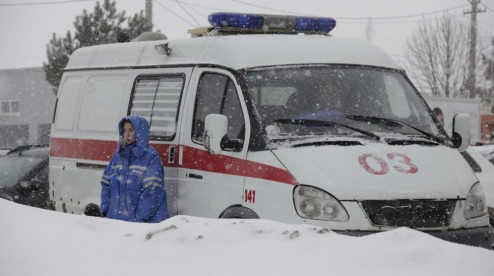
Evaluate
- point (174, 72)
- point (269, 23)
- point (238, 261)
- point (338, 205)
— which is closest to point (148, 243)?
point (238, 261)

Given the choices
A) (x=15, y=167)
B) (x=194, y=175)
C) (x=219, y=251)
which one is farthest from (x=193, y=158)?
(x=15, y=167)

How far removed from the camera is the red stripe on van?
20.9ft

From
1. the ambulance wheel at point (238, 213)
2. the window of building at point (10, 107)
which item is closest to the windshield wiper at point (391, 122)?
the ambulance wheel at point (238, 213)

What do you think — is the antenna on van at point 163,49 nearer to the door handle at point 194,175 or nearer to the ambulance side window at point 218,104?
the ambulance side window at point 218,104

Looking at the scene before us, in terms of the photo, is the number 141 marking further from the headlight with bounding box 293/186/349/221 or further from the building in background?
the building in background

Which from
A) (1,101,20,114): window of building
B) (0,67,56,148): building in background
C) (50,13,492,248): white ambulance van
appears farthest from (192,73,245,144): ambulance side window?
(1,101,20,114): window of building

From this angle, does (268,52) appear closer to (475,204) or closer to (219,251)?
(475,204)

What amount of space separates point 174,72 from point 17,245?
165 inches

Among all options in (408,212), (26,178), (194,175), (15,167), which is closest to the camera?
(408,212)

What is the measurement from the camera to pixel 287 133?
6.64 meters

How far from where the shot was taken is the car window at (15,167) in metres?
11.4

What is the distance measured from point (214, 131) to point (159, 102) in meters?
1.54

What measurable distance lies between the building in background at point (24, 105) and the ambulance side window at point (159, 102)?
3727 cm

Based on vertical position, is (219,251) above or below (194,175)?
above
